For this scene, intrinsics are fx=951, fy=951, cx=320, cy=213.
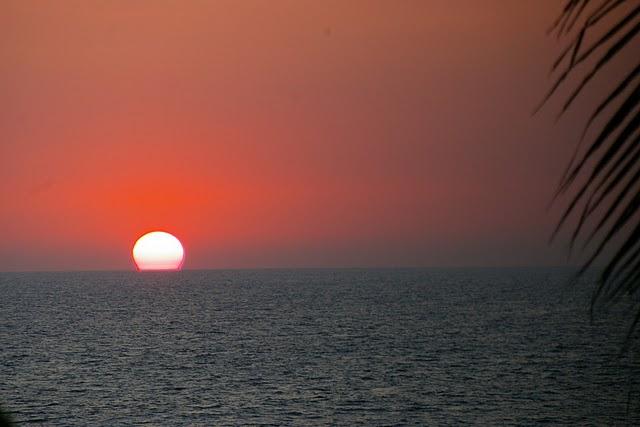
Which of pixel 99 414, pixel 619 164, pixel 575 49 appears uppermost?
pixel 575 49

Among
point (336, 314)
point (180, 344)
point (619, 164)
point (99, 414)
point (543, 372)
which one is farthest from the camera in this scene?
point (336, 314)

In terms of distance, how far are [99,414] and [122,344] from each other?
63.3m

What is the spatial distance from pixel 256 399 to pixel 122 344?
196ft

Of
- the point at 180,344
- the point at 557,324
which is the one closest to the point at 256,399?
the point at 180,344

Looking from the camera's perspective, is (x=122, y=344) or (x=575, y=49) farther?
(x=122, y=344)

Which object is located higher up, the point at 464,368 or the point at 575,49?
the point at 575,49

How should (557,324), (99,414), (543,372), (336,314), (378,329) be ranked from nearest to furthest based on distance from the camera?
(99,414) < (543,372) < (378,329) < (557,324) < (336,314)

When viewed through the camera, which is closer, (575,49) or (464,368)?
(575,49)

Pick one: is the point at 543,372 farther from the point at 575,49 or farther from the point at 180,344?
the point at 575,49

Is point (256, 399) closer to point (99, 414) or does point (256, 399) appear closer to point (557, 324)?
point (99, 414)

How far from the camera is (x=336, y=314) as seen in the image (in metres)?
186

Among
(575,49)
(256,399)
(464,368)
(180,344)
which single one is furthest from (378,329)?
(575,49)

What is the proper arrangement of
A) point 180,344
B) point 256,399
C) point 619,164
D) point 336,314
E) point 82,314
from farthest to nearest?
point 82,314 < point 336,314 < point 180,344 < point 256,399 < point 619,164

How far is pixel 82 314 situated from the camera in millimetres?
199375
